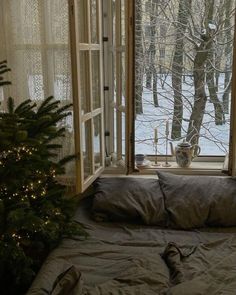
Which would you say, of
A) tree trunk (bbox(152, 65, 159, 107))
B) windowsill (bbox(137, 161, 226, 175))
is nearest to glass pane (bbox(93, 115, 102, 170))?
windowsill (bbox(137, 161, 226, 175))

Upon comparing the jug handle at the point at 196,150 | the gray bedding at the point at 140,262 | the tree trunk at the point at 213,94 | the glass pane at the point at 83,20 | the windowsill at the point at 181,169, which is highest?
the glass pane at the point at 83,20

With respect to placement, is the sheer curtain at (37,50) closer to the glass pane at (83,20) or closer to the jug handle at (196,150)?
the glass pane at (83,20)

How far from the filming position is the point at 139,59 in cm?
300

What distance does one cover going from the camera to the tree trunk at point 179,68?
2887 millimetres

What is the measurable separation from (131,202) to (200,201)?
0.45 meters

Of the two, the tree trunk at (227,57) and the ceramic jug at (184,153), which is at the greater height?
the tree trunk at (227,57)

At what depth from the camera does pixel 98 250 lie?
216cm

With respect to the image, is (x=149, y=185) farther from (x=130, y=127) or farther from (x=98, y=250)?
(x=98, y=250)

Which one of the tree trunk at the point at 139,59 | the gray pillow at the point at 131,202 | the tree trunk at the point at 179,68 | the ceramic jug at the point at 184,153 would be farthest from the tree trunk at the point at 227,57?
the gray pillow at the point at 131,202

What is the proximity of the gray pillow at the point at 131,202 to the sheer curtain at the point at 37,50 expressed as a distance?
0.28 metres

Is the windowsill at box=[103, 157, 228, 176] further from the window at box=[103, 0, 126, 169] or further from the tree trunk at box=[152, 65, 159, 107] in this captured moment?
the tree trunk at box=[152, 65, 159, 107]

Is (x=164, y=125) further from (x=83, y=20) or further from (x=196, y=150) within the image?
(x=83, y=20)

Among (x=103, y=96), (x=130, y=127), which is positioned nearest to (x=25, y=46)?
(x=103, y=96)

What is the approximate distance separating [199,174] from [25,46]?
1.53 m
